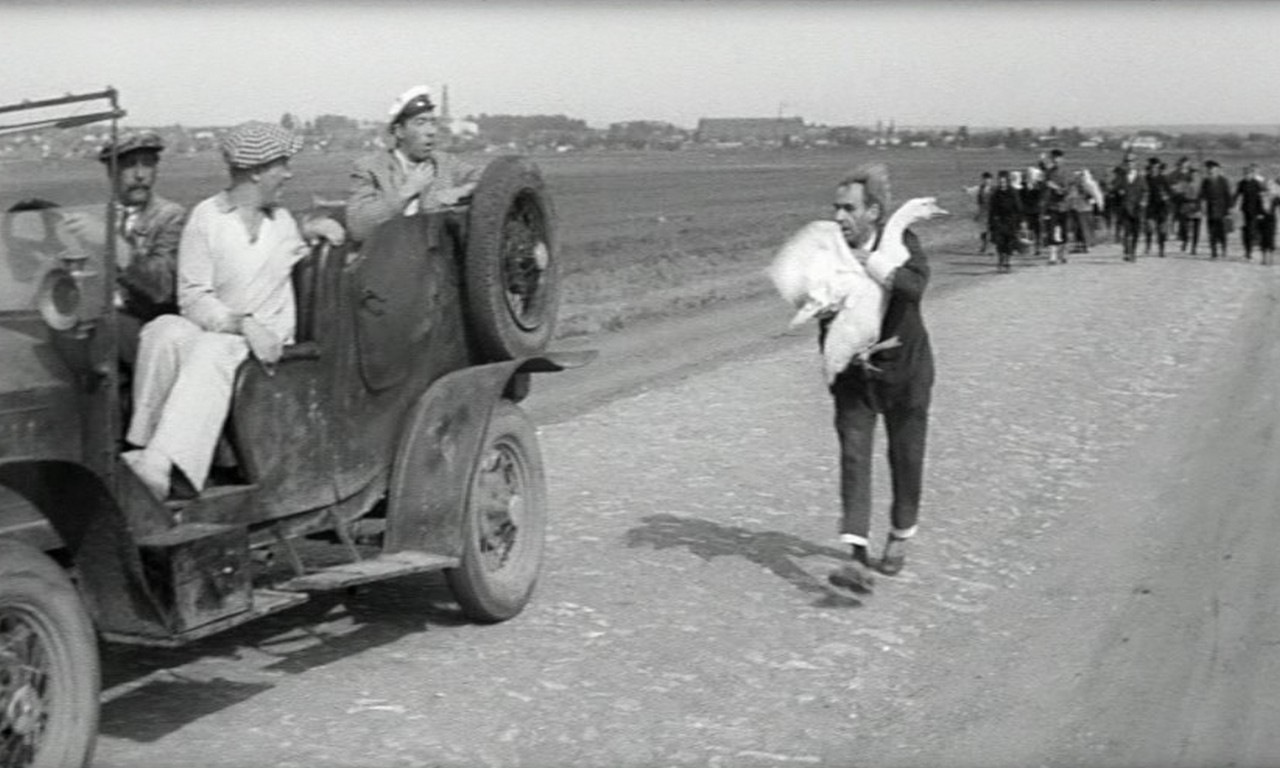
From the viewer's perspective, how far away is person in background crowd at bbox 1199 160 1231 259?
3309 centimetres

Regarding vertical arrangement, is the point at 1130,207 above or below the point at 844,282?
below

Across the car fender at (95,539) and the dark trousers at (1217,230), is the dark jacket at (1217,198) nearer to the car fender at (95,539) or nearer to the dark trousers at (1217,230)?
the dark trousers at (1217,230)

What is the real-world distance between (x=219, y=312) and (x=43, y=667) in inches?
58.9

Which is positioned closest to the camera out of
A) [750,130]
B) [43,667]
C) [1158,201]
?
[43,667]

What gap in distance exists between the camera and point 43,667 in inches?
202

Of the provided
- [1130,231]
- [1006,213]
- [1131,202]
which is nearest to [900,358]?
[1006,213]

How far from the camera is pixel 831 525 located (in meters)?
9.55

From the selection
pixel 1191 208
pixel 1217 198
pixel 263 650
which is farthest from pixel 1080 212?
pixel 263 650

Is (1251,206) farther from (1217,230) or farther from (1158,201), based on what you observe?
(1158,201)

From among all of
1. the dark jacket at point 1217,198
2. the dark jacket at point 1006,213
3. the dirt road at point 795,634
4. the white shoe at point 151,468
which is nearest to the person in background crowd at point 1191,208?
the dark jacket at point 1217,198

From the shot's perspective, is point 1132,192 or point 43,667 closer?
point 43,667

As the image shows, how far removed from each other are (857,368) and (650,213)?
45178 millimetres

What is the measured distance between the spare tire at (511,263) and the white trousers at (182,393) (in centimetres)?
162

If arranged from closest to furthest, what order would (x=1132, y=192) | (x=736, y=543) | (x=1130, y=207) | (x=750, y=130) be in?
(x=736, y=543) → (x=1130, y=207) → (x=1132, y=192) → (x=750, y=130)
